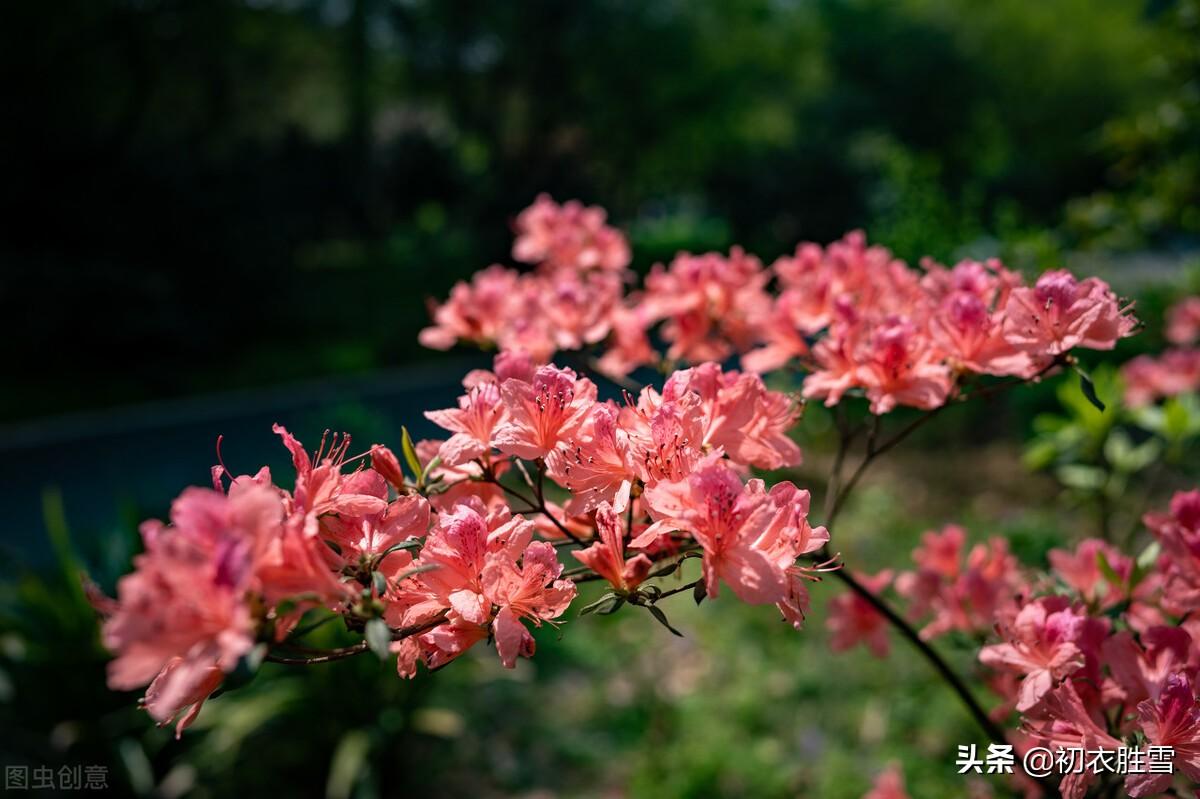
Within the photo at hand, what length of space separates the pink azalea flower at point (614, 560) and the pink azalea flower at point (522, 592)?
4 centimetres

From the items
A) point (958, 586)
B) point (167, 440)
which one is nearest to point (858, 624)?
point (958, 586)

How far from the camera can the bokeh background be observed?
8.49ft

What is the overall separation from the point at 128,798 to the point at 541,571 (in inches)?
90.1

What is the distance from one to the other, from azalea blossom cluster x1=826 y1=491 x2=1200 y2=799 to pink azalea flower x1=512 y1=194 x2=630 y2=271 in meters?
0.98

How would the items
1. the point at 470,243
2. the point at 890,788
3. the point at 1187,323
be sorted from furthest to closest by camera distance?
the point at 470,243 → the point at 1187,323 → the point at 890,788

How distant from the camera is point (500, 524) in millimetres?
882

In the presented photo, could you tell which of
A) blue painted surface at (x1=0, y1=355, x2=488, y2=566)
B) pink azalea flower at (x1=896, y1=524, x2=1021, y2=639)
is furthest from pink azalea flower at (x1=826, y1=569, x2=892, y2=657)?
blue painted surface at (x1=0, y1=355, x2=488, y2=566)

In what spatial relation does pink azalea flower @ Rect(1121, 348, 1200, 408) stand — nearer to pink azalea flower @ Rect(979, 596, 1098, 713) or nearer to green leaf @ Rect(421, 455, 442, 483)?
pink azalea flower @ Rect(979, 596, 1098, 713)

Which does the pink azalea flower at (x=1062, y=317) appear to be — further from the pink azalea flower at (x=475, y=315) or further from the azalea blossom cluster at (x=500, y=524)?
the pink azalea flower at (x=475, y=315)

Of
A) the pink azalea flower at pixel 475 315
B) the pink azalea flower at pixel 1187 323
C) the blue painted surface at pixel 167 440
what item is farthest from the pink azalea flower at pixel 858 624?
the blue painted surface at pixel 167 440

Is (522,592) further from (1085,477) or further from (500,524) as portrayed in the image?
(1085,477)

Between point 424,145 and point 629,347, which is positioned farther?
point 424,145

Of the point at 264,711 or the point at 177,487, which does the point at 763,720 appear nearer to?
the point at 264,711

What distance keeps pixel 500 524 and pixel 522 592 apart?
8 centimetres
